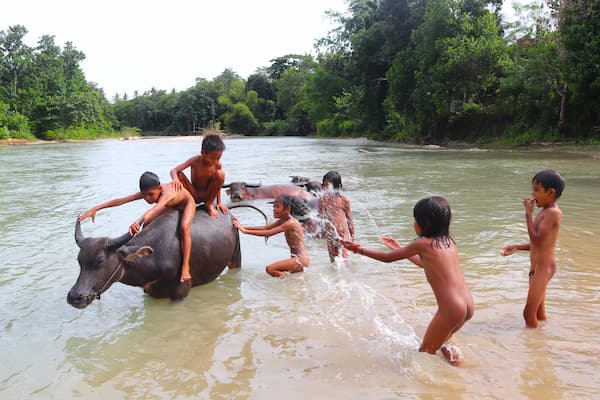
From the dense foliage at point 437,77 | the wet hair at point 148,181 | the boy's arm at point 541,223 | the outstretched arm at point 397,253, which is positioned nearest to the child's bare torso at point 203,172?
the wet hair at point 148,181

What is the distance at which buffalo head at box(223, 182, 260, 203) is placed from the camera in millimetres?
10461

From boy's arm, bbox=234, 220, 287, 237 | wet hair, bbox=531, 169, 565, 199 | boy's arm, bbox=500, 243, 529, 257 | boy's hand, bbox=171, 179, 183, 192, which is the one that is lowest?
boy's arm, bbox=234, 220, 287, 237

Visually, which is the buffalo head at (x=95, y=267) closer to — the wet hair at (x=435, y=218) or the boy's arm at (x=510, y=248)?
the wet hair at (x=435, y=218)

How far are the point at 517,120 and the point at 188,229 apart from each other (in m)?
25.6

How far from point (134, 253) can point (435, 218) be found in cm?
237

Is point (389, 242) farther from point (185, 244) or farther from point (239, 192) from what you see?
point (239, 192)

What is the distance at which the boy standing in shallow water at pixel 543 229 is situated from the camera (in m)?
3.50

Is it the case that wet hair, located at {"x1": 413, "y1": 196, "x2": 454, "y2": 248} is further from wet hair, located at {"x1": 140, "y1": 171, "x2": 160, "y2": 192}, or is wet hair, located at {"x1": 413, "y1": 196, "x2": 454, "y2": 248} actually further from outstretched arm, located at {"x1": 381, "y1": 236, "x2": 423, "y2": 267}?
wet hair, located at {"x1": 140, "y1": 171, "x2": 160, "y2": 192}

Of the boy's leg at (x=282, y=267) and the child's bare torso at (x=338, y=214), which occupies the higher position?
the child's bare torso at (x=338, y=214)

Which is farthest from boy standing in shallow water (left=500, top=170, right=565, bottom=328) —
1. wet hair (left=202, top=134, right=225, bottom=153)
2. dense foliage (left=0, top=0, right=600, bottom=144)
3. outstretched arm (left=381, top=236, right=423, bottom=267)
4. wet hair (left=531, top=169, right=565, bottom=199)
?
dense foliage (left=0, top=0, right=600, bottom=144)

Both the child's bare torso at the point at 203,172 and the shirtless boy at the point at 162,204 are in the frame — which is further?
the child's bare torso at the point at 203,172

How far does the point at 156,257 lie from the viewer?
426 centimetres

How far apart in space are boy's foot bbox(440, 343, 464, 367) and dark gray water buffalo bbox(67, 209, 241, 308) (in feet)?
7.73

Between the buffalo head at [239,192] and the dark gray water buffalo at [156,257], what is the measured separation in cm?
499
